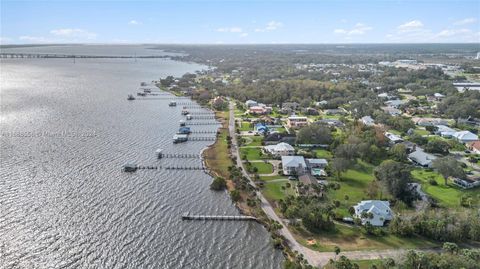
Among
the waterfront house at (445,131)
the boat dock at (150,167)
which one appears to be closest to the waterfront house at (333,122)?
the waterfront house at (445,131)

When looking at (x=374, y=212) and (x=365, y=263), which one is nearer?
(x=365, y=263)

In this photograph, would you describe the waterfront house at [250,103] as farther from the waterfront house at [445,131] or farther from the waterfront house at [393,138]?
the waterfront house at [445,131]

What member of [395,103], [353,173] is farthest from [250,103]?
[353,173]

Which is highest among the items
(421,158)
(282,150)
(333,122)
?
(333,122)

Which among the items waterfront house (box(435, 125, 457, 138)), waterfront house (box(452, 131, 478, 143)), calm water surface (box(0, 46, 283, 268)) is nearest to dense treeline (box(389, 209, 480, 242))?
calm water surface (box(0, 46, 283, 268))

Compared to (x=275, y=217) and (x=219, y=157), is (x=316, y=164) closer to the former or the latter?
(x=219, y=157)

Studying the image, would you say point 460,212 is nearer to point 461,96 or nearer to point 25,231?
point 25,231

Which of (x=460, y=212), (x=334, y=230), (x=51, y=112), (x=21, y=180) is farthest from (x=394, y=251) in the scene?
(x=51, y=112)
